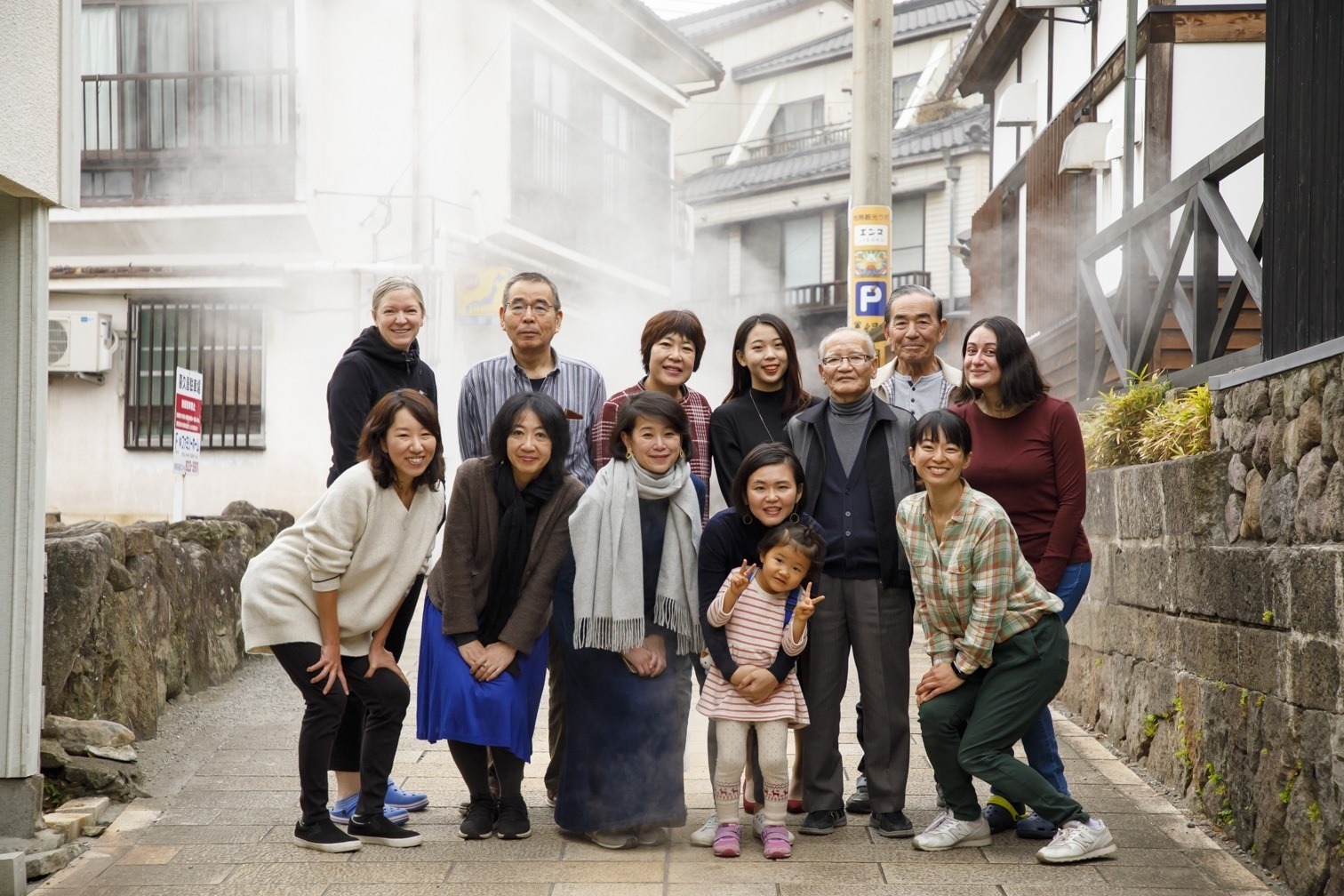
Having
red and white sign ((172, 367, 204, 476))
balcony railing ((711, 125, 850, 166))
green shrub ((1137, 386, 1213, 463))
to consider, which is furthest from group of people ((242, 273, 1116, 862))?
balcony railing ((711, 125, 850, 166))

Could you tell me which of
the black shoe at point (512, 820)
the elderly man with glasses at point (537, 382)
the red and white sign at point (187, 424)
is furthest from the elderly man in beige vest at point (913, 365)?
the red and white sign at point (187, 424)

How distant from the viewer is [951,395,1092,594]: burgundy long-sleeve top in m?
4.77

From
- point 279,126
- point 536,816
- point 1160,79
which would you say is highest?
point 279,126

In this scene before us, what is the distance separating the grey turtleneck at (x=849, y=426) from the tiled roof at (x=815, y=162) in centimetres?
1847

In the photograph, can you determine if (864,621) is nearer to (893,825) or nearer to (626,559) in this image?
(893,825)

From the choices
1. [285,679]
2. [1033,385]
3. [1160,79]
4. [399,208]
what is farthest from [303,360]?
[1033,385]

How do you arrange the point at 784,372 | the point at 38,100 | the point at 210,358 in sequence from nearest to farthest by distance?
the point at 38,100, the point at 784,372, the point at 210,358

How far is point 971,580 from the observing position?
4551 millimetres

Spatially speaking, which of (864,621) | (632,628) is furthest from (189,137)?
(864,621)

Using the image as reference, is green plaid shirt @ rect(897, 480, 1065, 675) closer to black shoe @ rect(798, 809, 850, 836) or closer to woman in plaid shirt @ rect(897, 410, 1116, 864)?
woman in plaid shirt @ rect(897, 410, 1116, 864)

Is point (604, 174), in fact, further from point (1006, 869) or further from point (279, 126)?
point (1006, 869)

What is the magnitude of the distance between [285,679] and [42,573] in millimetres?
3885

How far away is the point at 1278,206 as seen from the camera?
191 inches

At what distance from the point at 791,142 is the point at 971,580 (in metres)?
25.0
